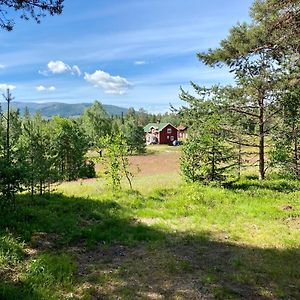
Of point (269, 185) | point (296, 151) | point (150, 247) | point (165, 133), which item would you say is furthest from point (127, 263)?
point (165, 133)

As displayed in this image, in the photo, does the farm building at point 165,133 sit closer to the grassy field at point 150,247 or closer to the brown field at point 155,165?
the brown field at point 155,165

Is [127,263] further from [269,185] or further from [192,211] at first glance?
[269,185]

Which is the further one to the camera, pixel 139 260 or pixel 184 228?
pixel 184 228

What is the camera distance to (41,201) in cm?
1118

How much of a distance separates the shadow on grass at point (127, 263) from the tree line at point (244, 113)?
654 cm

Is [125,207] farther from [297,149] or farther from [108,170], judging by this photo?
[297,149]

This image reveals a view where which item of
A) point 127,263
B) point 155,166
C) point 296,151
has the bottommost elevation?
point 155,166

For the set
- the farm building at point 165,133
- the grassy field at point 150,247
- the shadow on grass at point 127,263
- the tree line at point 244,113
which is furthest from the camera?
the farm building at point 165,133

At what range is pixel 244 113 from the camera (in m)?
18.2

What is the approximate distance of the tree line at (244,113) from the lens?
1523 centimetres

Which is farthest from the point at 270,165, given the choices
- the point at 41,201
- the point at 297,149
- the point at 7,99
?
the point at 7,99

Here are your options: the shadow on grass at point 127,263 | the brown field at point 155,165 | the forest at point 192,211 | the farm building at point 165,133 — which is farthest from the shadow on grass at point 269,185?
the farm building at point 165,133

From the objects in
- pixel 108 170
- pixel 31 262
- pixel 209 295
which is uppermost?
pixel 108 170

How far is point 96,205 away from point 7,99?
4.81 meters
